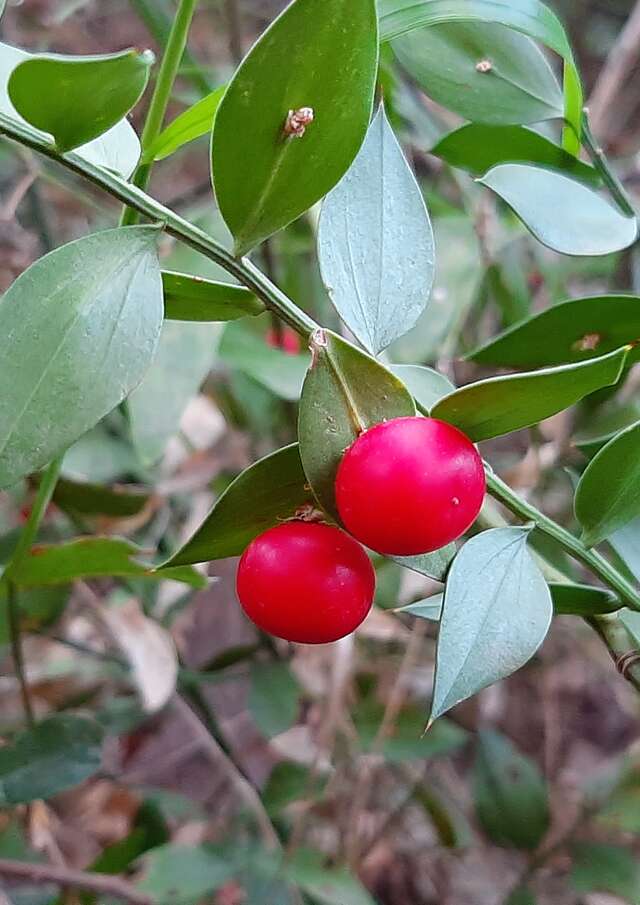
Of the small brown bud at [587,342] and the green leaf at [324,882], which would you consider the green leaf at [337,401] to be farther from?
the green leaf at [324,882]

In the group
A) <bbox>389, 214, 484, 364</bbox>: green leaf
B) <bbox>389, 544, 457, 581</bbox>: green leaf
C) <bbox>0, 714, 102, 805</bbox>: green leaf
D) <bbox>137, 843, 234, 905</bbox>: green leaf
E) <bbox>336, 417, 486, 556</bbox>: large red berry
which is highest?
<bbox>336, 417, 486, 556</bbox>: large red berry

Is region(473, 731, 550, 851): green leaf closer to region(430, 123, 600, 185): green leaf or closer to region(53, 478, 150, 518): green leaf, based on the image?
region(53, 478, 150, 518): green leaf

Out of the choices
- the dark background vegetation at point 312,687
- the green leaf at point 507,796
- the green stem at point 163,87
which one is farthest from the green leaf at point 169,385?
the green leaf at point 507,796

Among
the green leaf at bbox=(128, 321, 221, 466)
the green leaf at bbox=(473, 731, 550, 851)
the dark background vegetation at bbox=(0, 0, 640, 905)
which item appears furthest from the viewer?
the green leaf at bbox=(473, 731, 550, 851)

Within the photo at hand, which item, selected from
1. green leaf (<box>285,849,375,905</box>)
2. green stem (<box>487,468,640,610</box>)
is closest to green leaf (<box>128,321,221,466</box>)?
green stem (<box>487,468,640,610</box>)

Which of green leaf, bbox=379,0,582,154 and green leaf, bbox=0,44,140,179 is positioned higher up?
green leaf, bbox=379,0,582,154

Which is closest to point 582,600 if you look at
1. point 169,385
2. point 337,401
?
point 337,401

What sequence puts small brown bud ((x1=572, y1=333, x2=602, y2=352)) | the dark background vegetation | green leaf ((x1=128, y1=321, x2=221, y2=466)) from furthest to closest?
the dark background vegetation → green leaf ((x1=128, y1=321, x2=221, y2=466)) → small brown bud ((x1=572, y1=333, x2=602, y2=352))

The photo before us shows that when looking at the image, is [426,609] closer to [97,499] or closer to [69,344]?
[69,344]
